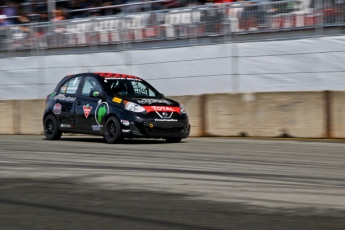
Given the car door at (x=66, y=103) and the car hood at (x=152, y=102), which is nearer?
the car hood at (x=152, y=102)

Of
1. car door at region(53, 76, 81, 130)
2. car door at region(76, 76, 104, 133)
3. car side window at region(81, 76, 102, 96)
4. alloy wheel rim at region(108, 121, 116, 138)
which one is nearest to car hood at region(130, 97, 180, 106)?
alloy wheel rim at region(108, 121, 116, 138)

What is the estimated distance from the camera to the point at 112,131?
1420cm

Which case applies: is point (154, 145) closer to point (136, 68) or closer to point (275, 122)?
point (275, 122)

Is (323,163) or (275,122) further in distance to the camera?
(275,122)

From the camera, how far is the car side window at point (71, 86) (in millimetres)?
15499

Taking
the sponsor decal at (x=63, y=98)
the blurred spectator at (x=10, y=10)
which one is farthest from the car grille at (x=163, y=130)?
the blurred spectator at (x=10, y=10)

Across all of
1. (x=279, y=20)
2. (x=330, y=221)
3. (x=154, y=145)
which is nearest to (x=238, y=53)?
(x=279, y=20)

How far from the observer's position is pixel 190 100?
1723 centimetres

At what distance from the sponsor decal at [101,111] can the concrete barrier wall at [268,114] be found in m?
3.34

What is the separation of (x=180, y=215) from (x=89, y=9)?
1698 cm

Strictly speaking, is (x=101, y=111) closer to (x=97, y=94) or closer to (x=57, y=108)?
(x=97, y=94)

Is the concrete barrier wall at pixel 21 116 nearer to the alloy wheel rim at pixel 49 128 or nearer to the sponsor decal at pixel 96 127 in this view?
the alloy wheel rim at pixel 49 128

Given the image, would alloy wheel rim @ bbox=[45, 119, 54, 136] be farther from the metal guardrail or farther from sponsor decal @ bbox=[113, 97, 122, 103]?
the metal guardrail

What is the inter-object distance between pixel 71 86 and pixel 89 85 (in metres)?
0.68
